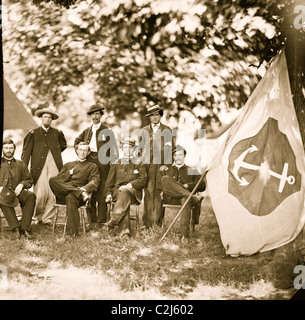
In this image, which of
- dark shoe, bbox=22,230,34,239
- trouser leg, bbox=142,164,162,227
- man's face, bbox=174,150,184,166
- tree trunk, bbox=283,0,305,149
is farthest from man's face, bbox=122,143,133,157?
tree trunk, bbox=283,0,305,149

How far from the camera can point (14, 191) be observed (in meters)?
7.44

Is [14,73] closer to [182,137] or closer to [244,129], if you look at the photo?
[182,137]

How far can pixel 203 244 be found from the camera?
23.1ft

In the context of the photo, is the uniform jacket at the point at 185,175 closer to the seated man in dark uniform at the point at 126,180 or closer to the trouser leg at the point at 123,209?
the seated man in dark uniform at the point at 126,180

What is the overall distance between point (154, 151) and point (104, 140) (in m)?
0.86

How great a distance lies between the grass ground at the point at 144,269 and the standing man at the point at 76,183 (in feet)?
1.63

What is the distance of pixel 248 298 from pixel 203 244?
1.07 meters

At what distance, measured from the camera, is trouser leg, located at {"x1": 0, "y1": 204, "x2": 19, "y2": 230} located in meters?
7.29

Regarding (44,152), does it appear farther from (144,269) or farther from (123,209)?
(144,269)

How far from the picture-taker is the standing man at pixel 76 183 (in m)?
7.48

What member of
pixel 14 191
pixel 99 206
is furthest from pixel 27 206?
pixel 99 206

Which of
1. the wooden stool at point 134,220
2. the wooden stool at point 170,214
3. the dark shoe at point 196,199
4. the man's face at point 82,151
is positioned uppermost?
the man's face at point 82,151

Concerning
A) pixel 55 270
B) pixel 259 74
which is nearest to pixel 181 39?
pixel 259 74

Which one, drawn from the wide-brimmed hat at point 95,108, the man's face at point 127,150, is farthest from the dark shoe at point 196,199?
the wide-brimmed hat at point 95,108
